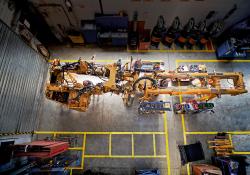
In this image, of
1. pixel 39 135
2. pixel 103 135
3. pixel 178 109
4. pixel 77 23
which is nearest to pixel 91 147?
pixel 103 135

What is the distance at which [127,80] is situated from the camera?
320 inches

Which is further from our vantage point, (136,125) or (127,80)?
(136,125)

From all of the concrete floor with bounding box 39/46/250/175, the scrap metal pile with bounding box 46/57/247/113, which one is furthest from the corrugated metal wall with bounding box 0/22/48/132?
the scrap metal pile with bounding box 46/57/247/113

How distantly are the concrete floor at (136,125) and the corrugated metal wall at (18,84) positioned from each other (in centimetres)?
88

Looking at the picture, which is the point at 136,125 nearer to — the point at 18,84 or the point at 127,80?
the point at 127,80

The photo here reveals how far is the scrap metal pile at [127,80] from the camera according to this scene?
7.42m

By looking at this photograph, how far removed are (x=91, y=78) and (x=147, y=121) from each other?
14.3ft

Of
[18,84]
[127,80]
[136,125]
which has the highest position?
[127,80]

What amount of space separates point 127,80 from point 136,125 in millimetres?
3076

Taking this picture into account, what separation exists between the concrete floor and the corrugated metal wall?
0.88 metres

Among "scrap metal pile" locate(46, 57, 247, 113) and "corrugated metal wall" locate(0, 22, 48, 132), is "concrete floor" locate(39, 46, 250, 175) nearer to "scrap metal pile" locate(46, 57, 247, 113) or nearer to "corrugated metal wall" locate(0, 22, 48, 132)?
"corrugated metal wall" locate(0, 22, 48, 132)

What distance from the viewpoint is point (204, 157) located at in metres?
9.09

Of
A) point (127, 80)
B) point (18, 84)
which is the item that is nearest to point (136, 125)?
point (127, 80)

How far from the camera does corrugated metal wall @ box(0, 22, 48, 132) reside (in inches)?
298
